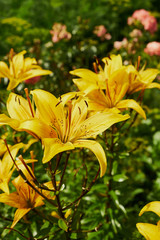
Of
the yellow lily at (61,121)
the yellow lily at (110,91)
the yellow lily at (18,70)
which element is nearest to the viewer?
the yellow lily at (61,121)

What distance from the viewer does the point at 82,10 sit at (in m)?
5.45

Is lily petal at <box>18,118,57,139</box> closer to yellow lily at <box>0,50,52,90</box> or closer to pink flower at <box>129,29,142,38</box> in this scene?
yellow lily at <box>0,50,52,90</box>

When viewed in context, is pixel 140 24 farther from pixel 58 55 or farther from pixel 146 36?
pixel 58 55

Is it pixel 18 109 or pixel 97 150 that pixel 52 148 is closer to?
pixel 97 150

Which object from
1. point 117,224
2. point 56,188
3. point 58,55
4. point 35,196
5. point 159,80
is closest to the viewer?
point 56,188

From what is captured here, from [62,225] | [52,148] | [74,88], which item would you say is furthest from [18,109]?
[74,88]

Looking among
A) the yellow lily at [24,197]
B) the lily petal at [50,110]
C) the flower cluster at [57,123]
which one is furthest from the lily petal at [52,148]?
the yellow lily at [24,197]

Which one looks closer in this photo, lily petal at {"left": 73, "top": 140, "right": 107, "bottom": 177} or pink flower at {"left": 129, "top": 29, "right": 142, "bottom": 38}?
lily petal at {"left": 73, "top": 140, "right": 107, "bottom": 177}

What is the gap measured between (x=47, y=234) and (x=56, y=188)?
0.34m

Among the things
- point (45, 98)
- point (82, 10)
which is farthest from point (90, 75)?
point (82, 10)

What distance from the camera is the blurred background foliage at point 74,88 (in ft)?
6.02

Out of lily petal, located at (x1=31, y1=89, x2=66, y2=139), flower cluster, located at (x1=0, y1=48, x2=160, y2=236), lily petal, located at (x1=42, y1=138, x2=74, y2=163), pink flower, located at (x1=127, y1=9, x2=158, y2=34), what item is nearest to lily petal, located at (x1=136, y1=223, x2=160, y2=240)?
flower cluster, located at (x1=0, y1=48, x2=160, y2=236)

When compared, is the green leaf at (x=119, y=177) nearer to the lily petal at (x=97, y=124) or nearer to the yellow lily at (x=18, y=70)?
the lily petal at (x=97, y=124)

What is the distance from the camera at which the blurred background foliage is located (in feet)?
6.02
